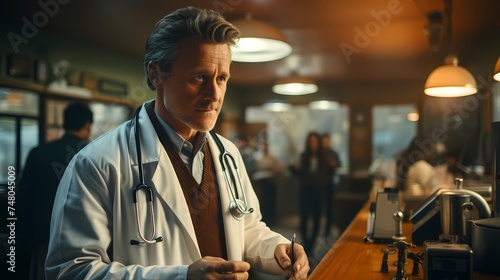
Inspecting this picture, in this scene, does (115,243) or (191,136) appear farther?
(191,136)

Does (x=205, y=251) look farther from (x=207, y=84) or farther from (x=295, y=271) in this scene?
(x=207, y=84)

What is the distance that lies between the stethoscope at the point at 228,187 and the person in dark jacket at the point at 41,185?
0.87 m

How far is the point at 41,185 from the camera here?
2.14m

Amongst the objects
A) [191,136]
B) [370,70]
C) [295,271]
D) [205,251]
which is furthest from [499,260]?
[370,70]

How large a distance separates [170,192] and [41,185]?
124 cm

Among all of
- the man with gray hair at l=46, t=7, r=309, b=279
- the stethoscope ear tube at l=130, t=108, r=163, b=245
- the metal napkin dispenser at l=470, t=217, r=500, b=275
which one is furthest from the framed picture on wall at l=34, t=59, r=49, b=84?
the metal napkin dispenser at l=470, t=217, r=500, b=275

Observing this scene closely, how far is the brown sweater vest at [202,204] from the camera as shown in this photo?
51.1 inches

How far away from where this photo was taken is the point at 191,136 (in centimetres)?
137

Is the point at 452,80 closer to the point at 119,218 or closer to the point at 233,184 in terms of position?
the point at 233,184

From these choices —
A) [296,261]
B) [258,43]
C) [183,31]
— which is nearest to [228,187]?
[296,261]

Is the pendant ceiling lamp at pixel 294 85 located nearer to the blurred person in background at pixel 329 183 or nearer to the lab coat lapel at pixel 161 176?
the blurred person in background at pixel 329 183

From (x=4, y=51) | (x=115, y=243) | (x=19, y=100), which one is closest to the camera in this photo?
(x=115, y=243)

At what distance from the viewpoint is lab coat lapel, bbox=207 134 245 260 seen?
1.34 metres

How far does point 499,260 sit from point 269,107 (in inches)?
259
